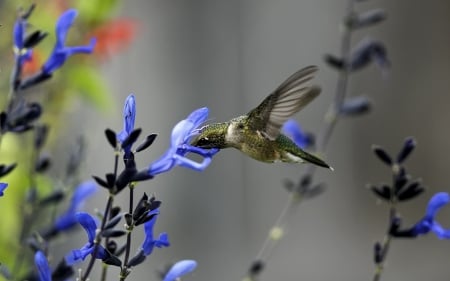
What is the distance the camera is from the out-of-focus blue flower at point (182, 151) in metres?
0.84

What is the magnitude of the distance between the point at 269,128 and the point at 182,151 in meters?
0.20

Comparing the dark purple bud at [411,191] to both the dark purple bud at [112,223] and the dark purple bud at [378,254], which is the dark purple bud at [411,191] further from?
the dark purple bud at [112,223]

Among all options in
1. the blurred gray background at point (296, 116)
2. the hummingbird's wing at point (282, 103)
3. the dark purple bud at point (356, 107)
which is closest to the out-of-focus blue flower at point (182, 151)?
the hummingbird's wing at point (282, 103)

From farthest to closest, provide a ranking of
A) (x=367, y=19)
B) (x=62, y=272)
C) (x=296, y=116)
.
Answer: (x=296, y=116) < (x=367, y=19) < (x=62, y=272)

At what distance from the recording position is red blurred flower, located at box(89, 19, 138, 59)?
5.82ft

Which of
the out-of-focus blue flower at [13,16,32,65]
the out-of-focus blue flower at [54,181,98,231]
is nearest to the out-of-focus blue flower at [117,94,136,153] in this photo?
the out-of-focus blue flower at [13,16,32,65]

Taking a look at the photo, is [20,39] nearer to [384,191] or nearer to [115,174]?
[115,174]

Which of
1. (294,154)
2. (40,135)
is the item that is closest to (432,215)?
(294,154)

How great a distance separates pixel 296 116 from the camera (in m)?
3.91

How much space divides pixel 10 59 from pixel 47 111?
0.16 meters

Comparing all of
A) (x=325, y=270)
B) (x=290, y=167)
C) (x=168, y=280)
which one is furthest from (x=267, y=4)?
(x=168, y=280)

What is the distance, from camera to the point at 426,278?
3984mm

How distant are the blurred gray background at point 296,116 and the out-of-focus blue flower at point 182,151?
2881mm

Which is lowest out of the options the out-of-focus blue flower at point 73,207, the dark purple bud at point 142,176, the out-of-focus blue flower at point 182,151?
the out-of-focus blue flower at point 73,207
